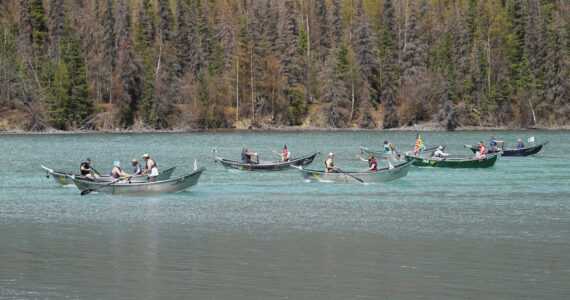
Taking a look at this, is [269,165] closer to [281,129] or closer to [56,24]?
[281,129]

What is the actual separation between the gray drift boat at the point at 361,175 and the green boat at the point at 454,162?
8612 millimetres

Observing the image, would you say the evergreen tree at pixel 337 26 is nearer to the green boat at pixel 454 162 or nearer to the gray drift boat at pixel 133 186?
the green boat at pixel 454 162

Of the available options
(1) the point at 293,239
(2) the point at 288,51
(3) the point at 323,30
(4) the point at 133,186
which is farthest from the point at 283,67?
(1) the point at 293,239

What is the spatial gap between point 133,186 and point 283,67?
266ft

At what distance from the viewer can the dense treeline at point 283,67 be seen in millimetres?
105375

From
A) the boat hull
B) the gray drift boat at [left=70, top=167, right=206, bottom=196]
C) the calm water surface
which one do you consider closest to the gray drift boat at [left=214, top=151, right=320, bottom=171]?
the boat hull

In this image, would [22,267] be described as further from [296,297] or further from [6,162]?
[6,162]

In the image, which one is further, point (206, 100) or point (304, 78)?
point (304, 78)

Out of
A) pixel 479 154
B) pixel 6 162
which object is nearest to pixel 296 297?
pixel 479 154

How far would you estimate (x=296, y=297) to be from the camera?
1816cm

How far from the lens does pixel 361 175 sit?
40.3m

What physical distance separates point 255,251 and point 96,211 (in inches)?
441

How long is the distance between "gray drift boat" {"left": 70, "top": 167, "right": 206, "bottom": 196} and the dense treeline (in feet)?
226

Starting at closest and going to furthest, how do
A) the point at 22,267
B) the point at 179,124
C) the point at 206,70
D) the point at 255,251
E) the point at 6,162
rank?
1. the point at 22,267
2. the point at 255,251
3. the point at 6,162
4. the point at 179,124
5. the point at 206,70
